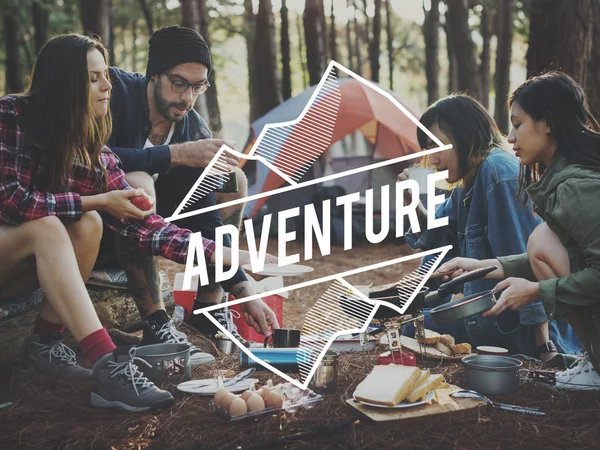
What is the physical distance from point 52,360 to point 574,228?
2063mm

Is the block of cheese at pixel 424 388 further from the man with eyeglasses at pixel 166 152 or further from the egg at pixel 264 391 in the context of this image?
the man with eyeglasses at pixel 166 152

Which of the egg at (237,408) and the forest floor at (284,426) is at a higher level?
the egg at (237,408)

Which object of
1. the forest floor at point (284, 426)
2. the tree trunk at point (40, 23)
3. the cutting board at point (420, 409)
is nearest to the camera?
the forest floor at point (284, 426)

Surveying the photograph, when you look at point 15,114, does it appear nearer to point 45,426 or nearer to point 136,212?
point 136,212

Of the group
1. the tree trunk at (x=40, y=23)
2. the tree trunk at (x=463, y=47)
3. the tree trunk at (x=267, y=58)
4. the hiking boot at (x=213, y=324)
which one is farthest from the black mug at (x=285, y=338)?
the tree trunk at (x=40, y=23)

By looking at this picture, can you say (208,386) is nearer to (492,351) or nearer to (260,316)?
(260,316)

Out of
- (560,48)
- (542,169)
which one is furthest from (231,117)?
(542,169)

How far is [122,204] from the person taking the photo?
2.54 metres

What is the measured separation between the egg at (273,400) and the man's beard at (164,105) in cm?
164

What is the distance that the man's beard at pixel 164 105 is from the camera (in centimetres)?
325

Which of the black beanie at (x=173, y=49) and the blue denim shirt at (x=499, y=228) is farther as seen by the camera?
the black beanie at (x=173, y=49)

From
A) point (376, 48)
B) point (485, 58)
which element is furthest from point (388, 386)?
point (376, 48)

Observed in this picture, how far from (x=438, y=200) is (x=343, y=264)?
135 inches

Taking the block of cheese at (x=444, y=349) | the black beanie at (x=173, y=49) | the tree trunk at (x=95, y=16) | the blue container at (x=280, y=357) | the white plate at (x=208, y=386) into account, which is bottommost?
the block of cheese at (x=444, y=349)
